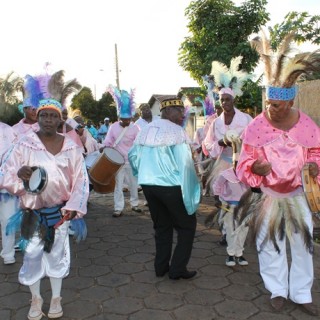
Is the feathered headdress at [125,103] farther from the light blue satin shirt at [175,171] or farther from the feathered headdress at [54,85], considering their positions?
the light blue satin shirt at [175,171]

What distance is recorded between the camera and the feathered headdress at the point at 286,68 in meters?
3.29

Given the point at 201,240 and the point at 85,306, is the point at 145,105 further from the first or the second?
the point at 85,306

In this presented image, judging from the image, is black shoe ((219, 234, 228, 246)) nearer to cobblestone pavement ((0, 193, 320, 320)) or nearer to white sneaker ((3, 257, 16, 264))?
cobblestone pavement ((0, 193, 320, 320))

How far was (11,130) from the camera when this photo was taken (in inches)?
185

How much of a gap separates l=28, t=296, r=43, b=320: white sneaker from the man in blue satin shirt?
1341mm

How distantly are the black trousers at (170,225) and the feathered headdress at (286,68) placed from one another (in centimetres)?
134

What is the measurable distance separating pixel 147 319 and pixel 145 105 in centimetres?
598

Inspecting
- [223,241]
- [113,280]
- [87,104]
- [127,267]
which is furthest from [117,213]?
[87,104]

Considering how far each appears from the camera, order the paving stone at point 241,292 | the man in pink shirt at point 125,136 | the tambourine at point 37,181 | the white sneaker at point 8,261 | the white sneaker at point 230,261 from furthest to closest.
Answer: the man in pink shirt at point 125,136 < the white sneaker at point 8,261 < the white sneaker at point 230,261 < the paving stone at point 241,292 < the tambourine at point 37,181

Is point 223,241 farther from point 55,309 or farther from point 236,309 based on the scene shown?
point 55,309

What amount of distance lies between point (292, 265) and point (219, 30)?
12.1m

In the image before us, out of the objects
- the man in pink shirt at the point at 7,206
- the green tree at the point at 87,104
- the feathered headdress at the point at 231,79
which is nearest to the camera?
the man in pink shirt at the point at 7,206

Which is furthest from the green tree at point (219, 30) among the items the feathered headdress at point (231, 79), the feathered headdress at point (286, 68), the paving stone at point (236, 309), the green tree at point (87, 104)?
the green tree at point (87, 104)

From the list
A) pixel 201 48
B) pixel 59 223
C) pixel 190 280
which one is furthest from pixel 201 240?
pixel 201 48
